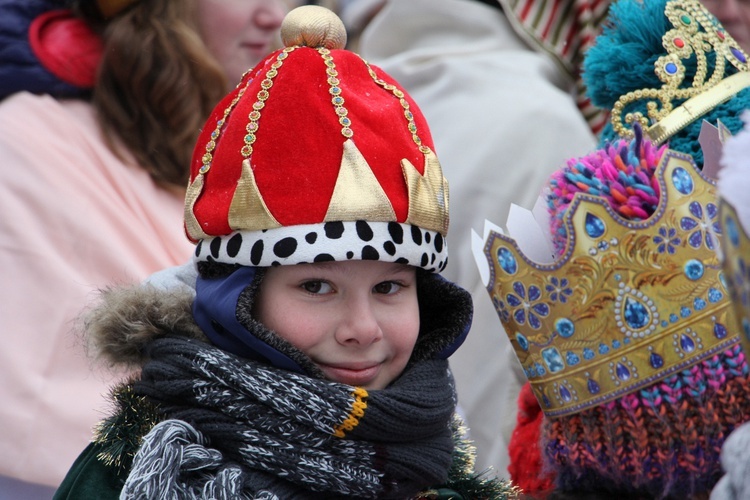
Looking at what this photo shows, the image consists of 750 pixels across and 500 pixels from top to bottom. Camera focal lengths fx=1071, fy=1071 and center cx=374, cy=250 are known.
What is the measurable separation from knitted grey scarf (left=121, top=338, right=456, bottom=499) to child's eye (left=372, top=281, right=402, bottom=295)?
201 mm

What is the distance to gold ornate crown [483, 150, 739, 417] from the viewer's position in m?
1.74

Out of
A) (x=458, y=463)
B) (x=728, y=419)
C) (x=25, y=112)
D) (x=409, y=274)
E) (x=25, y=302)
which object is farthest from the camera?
(x=25, y=112)

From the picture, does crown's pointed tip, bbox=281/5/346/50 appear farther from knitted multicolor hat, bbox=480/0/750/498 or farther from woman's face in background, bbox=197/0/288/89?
woman's face in background, bbox=197/0/288/89

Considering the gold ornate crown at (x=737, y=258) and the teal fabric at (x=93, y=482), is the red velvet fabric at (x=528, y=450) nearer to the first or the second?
the teal fabric at (x=93, y=482)

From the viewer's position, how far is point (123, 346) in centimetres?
206

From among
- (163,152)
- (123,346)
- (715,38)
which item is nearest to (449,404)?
(123,346)

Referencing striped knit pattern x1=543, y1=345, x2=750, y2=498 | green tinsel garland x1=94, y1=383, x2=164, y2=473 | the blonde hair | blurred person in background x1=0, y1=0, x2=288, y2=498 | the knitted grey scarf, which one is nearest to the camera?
striped knit pattern x1=543, y1=345, x2=750, y2=498

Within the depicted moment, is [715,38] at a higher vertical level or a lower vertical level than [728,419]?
higher

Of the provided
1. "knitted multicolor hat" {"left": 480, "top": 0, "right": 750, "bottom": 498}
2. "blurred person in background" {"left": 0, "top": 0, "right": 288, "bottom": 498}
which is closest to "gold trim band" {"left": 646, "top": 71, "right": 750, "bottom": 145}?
"knitted multicolor hat" {"left": 480, "top": 0, "right": 750, "bottom": 498}

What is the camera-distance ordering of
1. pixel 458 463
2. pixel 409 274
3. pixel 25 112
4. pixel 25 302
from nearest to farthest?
1. pixel 409 274
2. pixel 458 463
3. pixel 25 302
4. pixel 25 112

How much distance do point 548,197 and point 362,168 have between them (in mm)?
344

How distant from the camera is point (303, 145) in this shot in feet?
6.41

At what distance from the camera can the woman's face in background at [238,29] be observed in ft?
11.5

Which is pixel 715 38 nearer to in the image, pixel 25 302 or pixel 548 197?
pixel 548 197
